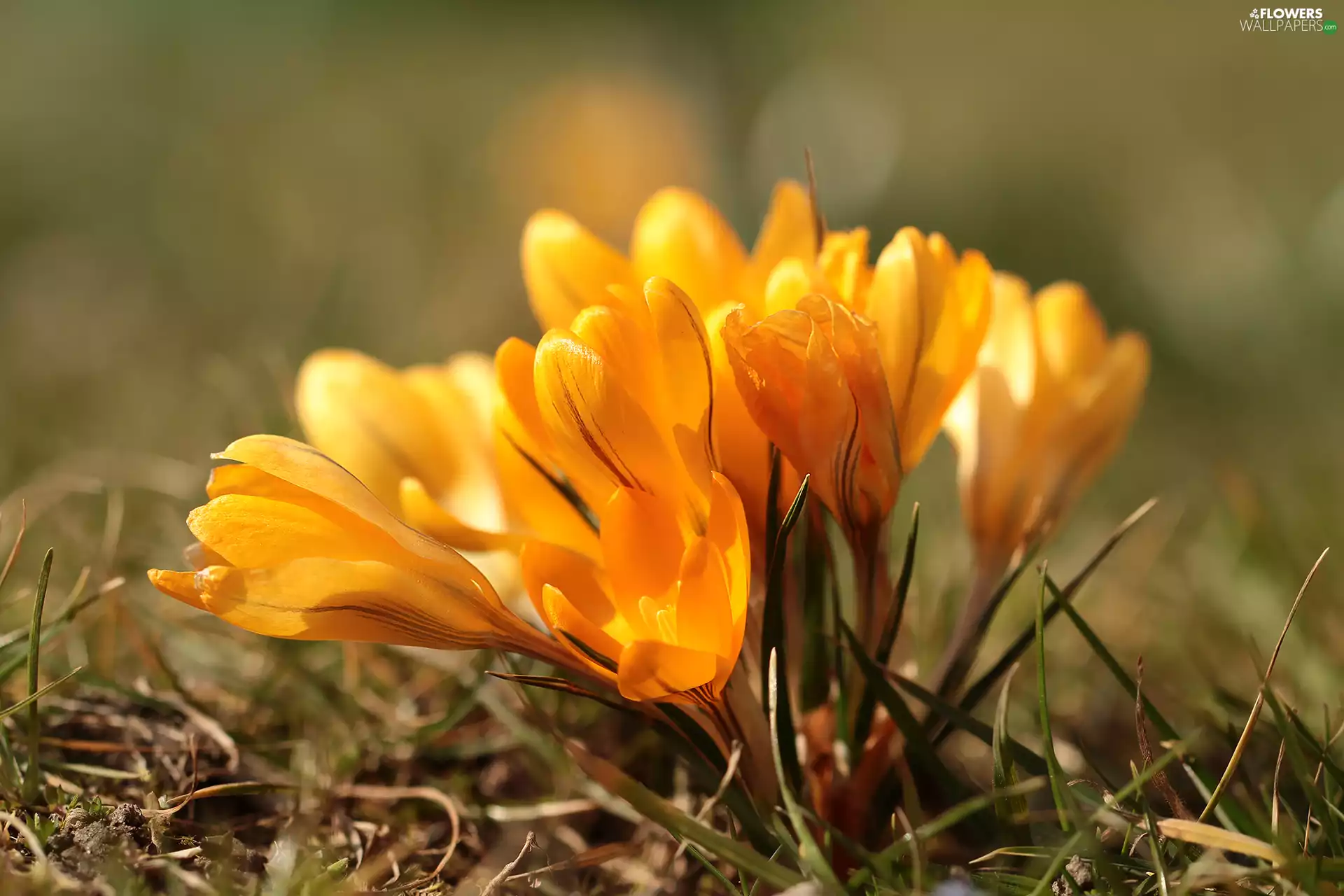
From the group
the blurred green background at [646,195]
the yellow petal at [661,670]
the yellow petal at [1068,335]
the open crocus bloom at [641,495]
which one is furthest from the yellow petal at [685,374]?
the blurred green background at [646,195]

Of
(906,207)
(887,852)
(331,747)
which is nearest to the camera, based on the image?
(887,852)

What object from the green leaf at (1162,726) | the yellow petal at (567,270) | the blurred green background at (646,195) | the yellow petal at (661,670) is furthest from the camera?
the blurred green background at (646,195)

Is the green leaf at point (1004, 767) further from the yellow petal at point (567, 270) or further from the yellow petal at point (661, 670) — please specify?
the yellow petal at point (567, 270)

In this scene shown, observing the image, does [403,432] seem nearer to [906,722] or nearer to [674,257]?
[674,257]

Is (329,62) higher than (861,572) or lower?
higher

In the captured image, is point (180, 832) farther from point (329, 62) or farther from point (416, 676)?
point (329, 62)

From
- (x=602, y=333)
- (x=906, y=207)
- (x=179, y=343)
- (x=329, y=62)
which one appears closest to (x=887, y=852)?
(x=602, y=333)

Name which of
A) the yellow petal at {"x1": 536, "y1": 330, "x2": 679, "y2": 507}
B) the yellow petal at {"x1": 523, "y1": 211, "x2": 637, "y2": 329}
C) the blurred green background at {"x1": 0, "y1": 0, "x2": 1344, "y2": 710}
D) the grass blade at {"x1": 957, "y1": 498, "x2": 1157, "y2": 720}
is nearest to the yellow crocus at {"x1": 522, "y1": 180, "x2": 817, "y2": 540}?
the yellow petal at {"x1": 523, "y1": 211, "x2": 637, "y2": 329}
